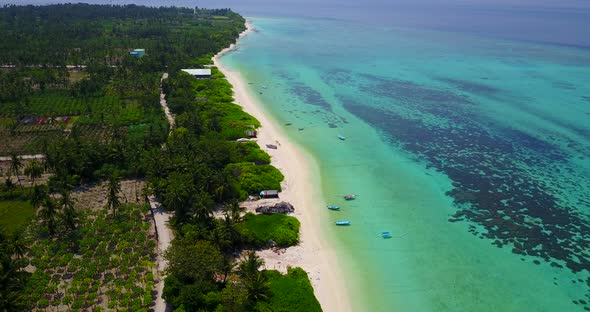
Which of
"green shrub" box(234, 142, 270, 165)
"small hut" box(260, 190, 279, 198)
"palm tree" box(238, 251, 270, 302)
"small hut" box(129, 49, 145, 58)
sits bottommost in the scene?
"palm tree" box(238, 251, 270, 302)

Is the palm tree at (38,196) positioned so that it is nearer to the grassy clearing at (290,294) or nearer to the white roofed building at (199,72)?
the grassy clearing at (290,294)

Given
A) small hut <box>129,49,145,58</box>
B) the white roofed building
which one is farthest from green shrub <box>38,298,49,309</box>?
small hut <box>129,49,145,58</box>

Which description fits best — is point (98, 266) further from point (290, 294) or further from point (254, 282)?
point (290, 294)

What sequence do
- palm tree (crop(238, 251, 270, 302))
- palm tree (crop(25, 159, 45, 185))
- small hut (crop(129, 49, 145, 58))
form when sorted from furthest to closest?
small hut (crop(129, 49, 145, 58)), palm tree (crop(25, 159, 45, 185)), palm tree (crop(238, 251, 270, 302))

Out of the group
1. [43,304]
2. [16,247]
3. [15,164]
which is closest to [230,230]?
[43,304]

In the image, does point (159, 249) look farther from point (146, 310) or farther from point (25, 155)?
point (25, 155)

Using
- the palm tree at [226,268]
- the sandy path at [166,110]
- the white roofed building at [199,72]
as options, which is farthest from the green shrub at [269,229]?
the white roofed building at [199,72]

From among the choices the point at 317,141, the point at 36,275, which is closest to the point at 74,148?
the point at 36,275

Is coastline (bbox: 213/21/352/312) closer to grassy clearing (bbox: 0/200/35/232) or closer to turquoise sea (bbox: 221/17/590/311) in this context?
turquoise sea (bbox: 221/17/590/311)

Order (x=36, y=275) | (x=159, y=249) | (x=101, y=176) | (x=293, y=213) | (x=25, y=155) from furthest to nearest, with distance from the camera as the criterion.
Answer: (x=25, y=155) < (x=101, y=176) < (x=293, y=213) < (x=159, y=249) < (x=36, y=275)
